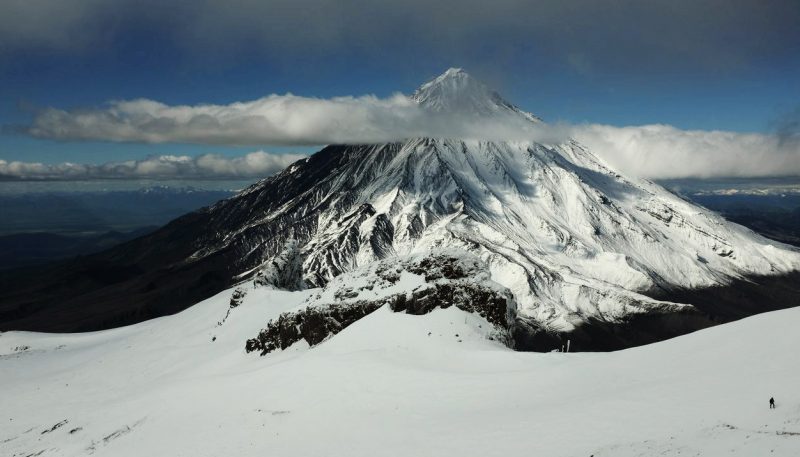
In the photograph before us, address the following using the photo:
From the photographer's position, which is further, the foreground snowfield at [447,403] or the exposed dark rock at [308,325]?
the exposed dark rock at [308,325]

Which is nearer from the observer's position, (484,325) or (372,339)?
(372,339)

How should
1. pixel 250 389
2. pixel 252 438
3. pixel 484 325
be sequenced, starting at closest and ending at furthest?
pixel 252 438
pixel 250 389
pixel 484 325

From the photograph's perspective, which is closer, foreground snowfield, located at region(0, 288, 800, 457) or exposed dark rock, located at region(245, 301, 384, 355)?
foreground snowfield, located at region(0, 288, 800, 457)

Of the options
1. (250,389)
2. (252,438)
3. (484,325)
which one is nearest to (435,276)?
(484,325)

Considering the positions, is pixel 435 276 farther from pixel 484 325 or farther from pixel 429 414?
pixel 429 414

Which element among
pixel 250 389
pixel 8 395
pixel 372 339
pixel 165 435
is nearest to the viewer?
pixel 165 435

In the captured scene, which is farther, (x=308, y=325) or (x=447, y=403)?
(x=308, y=325)

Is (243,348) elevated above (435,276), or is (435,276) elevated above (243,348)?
(435,276)

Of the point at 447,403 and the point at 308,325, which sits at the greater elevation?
the point at 447,403
